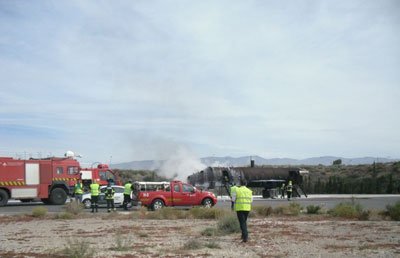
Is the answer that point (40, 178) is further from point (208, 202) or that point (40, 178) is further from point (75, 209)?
point (208, 202)

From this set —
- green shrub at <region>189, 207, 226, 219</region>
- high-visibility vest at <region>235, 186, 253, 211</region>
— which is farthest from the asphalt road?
high-visibility vest at <region>235, 186, 253, 211</region>

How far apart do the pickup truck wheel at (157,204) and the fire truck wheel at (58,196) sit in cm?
885

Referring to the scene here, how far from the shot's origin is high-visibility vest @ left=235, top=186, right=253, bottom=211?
12.6 m

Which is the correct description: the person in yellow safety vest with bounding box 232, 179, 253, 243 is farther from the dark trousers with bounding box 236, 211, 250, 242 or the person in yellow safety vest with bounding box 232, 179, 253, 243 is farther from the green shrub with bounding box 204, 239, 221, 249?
the green shrub with bounding box 204, 239, 221, 249

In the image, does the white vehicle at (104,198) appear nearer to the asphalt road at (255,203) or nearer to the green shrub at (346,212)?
the asphalt road at (255,203)

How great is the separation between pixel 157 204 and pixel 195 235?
29.8 feet

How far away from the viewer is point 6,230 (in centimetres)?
1500

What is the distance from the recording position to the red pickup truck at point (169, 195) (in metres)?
22.7

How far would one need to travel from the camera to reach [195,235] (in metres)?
13.9

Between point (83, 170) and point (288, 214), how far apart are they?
16115 millimetres

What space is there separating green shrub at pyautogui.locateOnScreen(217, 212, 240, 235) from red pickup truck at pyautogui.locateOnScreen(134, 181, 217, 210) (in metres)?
8.61

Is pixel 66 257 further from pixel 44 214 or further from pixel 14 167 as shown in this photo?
pixel 14 167

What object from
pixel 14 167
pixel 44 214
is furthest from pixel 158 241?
pixel 14 167

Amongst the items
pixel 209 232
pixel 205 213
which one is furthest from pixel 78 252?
pixel 205 213
